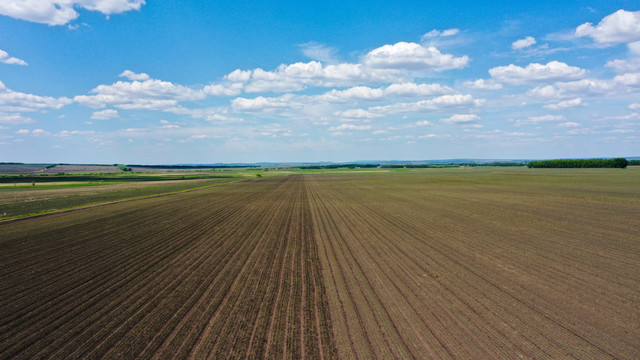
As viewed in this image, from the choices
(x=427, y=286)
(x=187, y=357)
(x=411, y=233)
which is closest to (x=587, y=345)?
(x=427, y=286)

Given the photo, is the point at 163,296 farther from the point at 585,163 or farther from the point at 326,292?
the point at 585,163

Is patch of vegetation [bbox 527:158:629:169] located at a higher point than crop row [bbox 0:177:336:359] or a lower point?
higher

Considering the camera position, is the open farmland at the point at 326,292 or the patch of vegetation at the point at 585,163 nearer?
the open farmland at the point at 326,292

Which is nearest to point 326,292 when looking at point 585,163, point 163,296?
point 163,296

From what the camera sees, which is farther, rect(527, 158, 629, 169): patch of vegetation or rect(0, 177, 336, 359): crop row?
rect(527, 158, 629, 169): patch of vegetation

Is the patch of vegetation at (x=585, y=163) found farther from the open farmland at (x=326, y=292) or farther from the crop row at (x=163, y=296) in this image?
the crop row at (x=163, y=296)

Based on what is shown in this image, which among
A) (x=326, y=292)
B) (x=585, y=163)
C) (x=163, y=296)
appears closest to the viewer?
(x=163, y=296)

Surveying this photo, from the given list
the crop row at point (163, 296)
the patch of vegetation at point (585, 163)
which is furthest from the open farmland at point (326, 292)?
the patch of vegetation at point (585, 163)

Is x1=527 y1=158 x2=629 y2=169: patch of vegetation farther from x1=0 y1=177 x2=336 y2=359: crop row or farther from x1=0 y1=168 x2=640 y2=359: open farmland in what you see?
x1=0 y1=177 x2=336 y2=359: crop row

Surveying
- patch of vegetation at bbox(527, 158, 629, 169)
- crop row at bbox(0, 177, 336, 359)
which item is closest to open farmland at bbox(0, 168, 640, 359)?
crop row at bbox(0, 177, 336, 359)
